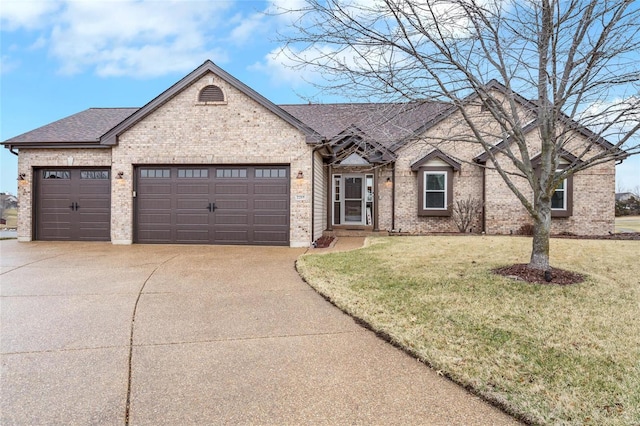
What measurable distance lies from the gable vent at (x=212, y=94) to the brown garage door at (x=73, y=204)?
457 cm

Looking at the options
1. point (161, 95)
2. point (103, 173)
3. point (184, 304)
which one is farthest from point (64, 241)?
point (184, 304)

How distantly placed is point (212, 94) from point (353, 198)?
6993 mm

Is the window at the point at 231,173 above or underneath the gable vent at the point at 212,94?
underneath

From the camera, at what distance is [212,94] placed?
11.6m

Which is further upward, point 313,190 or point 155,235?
point 313,190

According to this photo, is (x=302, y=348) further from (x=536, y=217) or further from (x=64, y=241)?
(x=64, y=241)

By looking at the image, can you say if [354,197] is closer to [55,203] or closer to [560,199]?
[560,199]

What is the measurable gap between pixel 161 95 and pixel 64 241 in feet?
20.8

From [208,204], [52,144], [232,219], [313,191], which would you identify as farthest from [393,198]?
[52,144]

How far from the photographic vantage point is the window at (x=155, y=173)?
12.0m

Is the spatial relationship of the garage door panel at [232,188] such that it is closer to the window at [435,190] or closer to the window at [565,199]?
the window at [435,190]

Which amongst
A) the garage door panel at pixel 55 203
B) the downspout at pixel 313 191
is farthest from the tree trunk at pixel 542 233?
the garage door panel at pixel 55 203

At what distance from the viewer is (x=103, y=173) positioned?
1263 cm

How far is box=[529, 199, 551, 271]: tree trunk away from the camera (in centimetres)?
662
